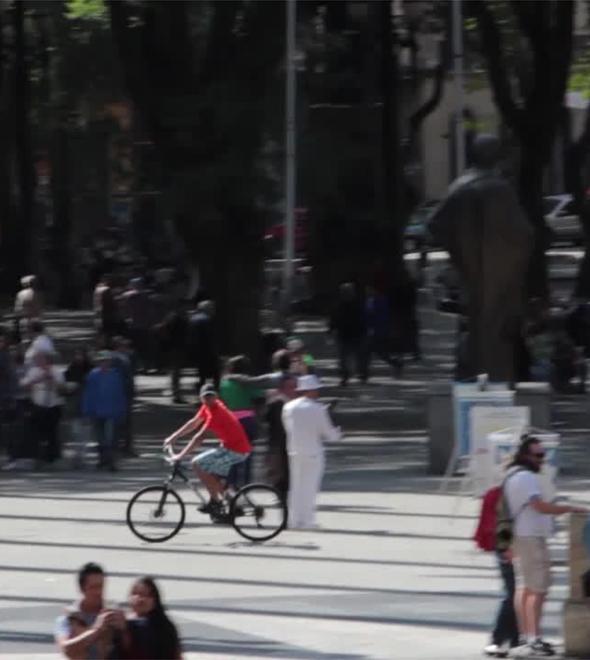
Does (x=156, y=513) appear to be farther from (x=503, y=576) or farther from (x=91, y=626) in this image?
(x=91, y=626)

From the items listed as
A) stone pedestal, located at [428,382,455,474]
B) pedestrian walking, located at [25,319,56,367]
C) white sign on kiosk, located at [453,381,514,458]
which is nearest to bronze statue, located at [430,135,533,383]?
stone pedestal, located at [428,382,455,474]

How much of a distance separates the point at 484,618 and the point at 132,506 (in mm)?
5278

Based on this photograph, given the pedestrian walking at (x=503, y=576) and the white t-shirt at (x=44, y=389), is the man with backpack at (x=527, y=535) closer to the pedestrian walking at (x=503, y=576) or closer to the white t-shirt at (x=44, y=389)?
the pedestrian walking at (x=503, y=576)

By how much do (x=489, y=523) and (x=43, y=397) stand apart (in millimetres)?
12997

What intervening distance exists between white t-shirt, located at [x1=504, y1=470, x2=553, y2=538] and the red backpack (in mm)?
141

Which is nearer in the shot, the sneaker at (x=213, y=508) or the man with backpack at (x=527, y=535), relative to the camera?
the man with backpack at (x=527, y=535)

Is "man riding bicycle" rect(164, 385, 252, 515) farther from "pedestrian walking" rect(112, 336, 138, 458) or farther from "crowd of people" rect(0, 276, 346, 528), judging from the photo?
"pedestrian walking" rect(112, 336, 138, 458)

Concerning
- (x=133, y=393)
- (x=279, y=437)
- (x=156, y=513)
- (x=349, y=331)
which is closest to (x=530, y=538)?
(x=156, y=513)

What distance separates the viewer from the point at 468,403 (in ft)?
71.7

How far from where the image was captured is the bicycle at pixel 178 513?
62.9ft

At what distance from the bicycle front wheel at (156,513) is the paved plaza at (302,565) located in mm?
167

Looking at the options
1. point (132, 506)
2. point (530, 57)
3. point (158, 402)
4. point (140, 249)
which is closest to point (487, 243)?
point (132, 506)

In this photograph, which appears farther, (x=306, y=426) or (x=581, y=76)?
(x=581, y=76)

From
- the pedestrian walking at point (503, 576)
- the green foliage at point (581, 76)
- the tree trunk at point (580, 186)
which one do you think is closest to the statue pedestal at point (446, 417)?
the pedestrian walking at point (503, 576)
